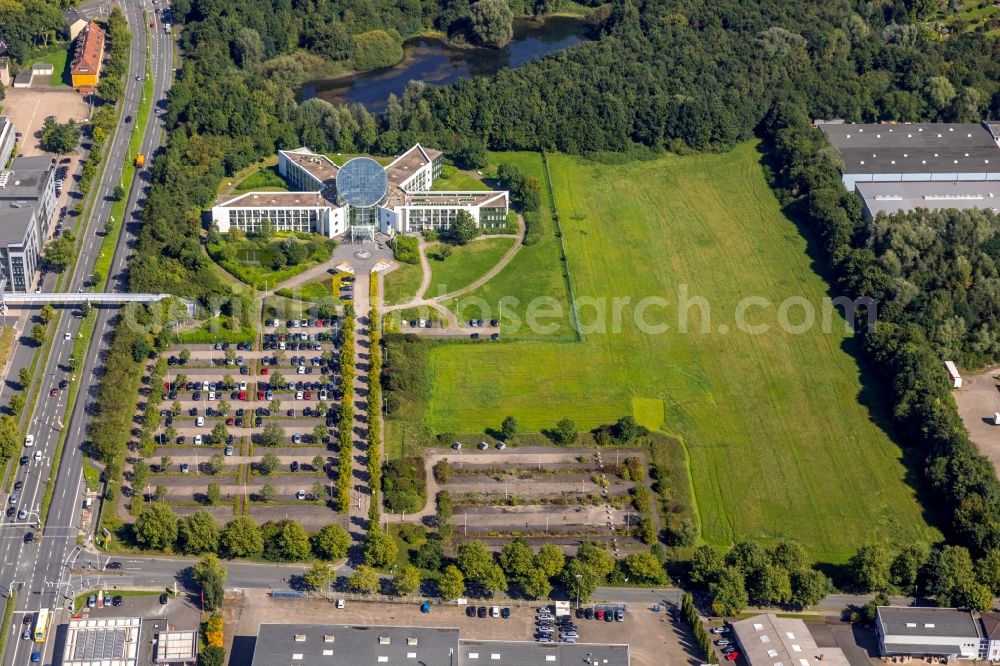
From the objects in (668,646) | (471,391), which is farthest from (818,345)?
(668,646)

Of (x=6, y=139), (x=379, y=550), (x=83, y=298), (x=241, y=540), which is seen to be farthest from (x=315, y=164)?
(x=379, y=550)

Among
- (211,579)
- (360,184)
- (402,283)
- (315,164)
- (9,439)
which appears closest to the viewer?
(211,579)

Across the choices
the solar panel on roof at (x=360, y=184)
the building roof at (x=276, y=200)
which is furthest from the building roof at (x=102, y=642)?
the solar panel on roof at (x=360, y=184)

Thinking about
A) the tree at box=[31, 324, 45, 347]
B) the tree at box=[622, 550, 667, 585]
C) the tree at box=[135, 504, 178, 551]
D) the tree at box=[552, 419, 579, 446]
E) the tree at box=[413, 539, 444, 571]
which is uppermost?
the tree at box=[31, 324, 45, 347]

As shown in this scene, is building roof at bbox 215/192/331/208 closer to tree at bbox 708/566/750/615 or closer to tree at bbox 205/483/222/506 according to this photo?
tree at bbox 205/483/222/506

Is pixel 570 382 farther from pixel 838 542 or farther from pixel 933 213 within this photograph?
pixel 933 213

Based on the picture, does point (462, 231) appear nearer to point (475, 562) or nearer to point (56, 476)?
Answer: point (475, 562)

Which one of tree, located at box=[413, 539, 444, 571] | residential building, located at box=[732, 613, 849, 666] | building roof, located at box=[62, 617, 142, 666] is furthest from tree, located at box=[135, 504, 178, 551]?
residential building, located at box=[732, 613, 849, 666]
